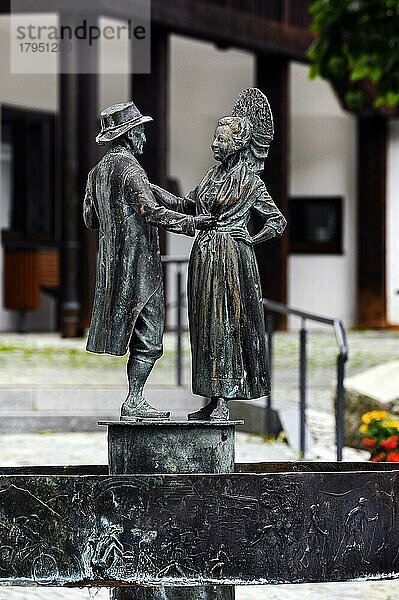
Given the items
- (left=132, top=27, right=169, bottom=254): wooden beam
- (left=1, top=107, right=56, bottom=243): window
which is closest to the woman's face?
(left=132, top=27, right=169, bottom=254): wooden beam

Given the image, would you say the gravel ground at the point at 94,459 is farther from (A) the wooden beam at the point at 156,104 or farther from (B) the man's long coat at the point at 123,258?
(A) the wooden beam at the point at 156,104

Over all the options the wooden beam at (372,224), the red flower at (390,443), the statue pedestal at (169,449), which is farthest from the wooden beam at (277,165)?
the statue pedestal at (169,449)

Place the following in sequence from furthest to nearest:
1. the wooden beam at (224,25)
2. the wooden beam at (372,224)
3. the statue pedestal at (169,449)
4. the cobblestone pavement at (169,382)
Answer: the wooden beam at (372,224)
the wooden beam at (224,25)
the cobblestone pavement at (169,382)
the statue pedestal at (169,449)

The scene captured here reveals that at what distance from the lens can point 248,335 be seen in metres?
4.88

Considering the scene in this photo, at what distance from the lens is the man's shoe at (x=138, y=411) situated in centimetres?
494

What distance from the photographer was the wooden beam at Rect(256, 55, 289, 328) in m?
20.1

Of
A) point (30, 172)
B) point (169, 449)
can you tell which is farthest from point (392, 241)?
point (169, 449)

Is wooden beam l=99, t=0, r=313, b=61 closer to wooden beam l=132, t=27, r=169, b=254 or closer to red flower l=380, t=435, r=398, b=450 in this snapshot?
wooden beam l=132, t=27, r=169, b=254

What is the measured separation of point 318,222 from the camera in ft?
75.1

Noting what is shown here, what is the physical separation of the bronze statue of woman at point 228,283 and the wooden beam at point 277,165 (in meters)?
15.1

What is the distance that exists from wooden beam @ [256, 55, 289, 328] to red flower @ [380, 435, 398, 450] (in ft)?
38.3

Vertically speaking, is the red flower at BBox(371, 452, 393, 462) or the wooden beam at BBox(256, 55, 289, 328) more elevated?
the wooden beam at BBox(256, 55, 289, 328)

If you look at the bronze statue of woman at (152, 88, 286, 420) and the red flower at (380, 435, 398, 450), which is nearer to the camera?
the bronze statue of woman at (152, 88, 286, 420)

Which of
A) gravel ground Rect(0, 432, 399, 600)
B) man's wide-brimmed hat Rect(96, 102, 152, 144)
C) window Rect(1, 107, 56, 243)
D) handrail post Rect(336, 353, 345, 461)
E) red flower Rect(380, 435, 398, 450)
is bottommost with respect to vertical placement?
gravel ground Rect(0, 432, 399, 600)
